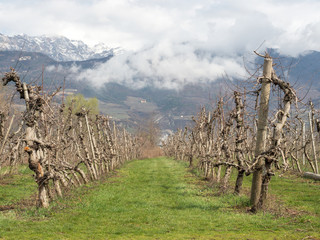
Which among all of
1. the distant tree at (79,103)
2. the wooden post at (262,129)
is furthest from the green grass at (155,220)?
the distant tree at (79,103)

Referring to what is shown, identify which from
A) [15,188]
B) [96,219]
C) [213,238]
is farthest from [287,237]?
[15,188]

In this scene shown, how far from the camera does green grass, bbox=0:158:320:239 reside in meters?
9.79

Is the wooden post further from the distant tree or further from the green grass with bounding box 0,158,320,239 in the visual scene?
the distant tree

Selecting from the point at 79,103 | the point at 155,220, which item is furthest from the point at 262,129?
the point at 79,103

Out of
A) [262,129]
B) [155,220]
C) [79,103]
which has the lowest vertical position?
[155,220]

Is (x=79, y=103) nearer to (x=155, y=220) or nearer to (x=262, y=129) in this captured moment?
(x=262, y=129)

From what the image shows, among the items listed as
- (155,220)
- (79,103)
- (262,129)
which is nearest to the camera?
(155,220)

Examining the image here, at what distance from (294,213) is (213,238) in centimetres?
534

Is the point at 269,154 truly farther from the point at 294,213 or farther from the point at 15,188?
the point at 15,188

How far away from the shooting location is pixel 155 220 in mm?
12414

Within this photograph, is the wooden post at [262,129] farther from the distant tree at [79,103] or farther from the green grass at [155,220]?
the distant tree at [79,103]

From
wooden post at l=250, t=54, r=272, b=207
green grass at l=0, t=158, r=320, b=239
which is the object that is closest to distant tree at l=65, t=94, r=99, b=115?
green grass at l=0, t=158, r=320, b=239

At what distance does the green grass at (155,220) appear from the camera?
9789 millimetres

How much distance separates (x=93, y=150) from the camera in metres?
29.0
